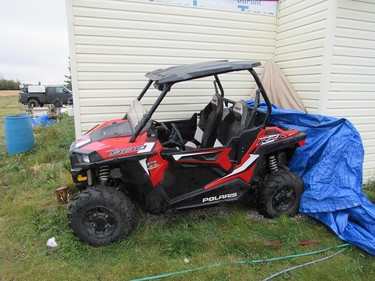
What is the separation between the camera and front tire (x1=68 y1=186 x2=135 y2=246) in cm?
285

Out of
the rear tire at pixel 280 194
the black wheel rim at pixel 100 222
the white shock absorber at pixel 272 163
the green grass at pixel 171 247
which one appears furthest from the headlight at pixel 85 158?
the white shock absorber at pixel 272 163

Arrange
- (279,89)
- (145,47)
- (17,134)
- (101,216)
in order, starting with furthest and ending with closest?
(17,134), (279,89), (145,47), (101,216)

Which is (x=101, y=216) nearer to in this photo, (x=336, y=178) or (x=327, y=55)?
(x=336, y=178)

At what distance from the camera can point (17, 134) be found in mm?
6223

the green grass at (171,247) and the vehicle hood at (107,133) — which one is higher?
the vehicle hood at (107,133)

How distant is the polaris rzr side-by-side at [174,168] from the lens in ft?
9.35

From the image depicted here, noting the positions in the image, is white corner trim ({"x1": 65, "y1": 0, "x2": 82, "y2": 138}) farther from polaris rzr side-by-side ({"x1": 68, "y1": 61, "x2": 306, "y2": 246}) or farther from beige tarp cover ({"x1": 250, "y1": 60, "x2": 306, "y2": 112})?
beige tarp cover ({"x1": 250, "y1": 60, "x2": 306, "y2": 112})

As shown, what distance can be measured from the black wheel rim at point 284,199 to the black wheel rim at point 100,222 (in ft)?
6.64

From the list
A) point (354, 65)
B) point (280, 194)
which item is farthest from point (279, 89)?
point (280, 194)

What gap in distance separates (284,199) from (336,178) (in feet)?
2.24

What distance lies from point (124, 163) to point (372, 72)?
405cm

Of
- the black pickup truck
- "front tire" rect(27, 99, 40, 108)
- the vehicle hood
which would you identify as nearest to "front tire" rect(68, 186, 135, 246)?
the vehicle hood

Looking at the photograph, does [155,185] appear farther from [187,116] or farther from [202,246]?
[187,116]

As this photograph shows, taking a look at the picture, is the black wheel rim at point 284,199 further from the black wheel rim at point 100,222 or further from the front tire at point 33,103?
the front tire at point 33,103
